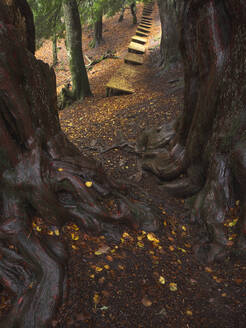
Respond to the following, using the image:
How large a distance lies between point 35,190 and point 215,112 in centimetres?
282

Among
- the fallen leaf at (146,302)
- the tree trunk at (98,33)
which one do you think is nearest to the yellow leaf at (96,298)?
the fallen leaf at (146,302)

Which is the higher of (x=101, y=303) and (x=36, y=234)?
(x=36, y=234)

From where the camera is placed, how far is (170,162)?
501 centimetres

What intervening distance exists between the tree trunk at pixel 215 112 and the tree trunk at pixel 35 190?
38.0 inches

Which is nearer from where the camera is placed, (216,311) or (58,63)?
(216,311)

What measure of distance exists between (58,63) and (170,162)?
20.0 metres

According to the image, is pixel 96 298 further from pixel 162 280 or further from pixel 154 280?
pixel 162 280

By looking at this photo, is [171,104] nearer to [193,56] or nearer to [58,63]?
[193,56]

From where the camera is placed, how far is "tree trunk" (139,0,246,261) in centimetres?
338

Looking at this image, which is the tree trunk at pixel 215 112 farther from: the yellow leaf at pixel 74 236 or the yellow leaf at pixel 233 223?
the yellow leaf at pixel 74 236

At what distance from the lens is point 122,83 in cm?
1094

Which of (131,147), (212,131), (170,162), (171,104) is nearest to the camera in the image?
(212,131)

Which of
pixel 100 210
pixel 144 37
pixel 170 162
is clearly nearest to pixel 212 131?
pixel 170 162

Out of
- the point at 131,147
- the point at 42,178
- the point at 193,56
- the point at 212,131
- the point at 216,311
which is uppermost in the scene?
the point at 193,56
